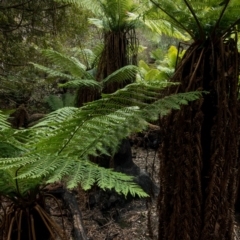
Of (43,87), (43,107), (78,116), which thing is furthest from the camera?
(43,87)

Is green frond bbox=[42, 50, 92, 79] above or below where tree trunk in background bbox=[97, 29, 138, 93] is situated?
below

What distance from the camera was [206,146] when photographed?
5.49 ft

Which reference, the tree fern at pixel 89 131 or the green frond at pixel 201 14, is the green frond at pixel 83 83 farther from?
the tree fern at pixel 89 131

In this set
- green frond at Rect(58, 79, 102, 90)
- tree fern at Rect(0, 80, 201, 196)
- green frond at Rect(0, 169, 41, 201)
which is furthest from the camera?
green frond at Rect(58, 79, 102, 90)

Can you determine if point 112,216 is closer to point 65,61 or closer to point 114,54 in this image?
point 65,61

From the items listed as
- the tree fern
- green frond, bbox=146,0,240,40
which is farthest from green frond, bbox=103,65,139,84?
the tree fern

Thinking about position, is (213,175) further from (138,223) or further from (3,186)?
(138,223)

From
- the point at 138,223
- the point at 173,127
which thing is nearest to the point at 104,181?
the point at 173,127

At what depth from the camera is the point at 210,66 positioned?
1.63 meters

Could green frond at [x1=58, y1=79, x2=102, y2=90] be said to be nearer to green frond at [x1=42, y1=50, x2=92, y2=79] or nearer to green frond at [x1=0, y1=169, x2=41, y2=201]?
green frond at [x1=42, y1=50, x2=92, y2=79]

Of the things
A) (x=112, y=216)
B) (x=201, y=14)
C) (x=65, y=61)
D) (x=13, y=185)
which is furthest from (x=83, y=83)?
(x=13, y=185)

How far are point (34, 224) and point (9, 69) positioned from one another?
392cm

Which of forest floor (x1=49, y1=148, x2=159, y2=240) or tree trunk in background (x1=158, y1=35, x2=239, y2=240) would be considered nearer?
tree trunk in background (x1=158, y1=35, x2=239, y2=240)

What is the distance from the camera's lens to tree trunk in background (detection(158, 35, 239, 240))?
1.60 metres
